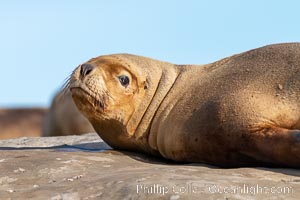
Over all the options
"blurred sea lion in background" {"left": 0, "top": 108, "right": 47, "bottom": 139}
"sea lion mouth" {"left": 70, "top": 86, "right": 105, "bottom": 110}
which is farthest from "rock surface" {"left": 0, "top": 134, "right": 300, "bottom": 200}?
"blurred sea lion in background" {"left": 0, "top": 108, "right": 47, "bottom": 139}

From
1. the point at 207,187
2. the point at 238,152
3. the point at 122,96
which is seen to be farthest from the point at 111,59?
the point at 207,187

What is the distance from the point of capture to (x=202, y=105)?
19.9 ft

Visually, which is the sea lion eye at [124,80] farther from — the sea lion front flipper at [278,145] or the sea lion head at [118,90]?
the sea lion front flipper at [278,145]

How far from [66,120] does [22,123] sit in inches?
449

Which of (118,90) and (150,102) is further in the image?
(150,102)

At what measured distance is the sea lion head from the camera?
6.36 m

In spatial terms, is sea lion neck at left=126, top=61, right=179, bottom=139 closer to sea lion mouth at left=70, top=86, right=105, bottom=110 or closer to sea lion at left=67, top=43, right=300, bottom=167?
sea lion at left=67, top=43, right=300, bottom=167

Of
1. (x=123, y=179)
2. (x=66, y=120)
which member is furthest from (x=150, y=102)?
(x=66, y=120)

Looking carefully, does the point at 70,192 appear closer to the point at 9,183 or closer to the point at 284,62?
the point at 9,183

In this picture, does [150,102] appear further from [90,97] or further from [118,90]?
[90,97]

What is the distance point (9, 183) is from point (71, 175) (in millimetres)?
349

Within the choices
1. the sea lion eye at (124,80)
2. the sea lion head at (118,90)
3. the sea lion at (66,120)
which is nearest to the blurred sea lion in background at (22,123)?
the sea lion at (66,120)

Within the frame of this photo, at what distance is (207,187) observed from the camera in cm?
466

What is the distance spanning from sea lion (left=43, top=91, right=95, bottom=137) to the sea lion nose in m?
8.60
